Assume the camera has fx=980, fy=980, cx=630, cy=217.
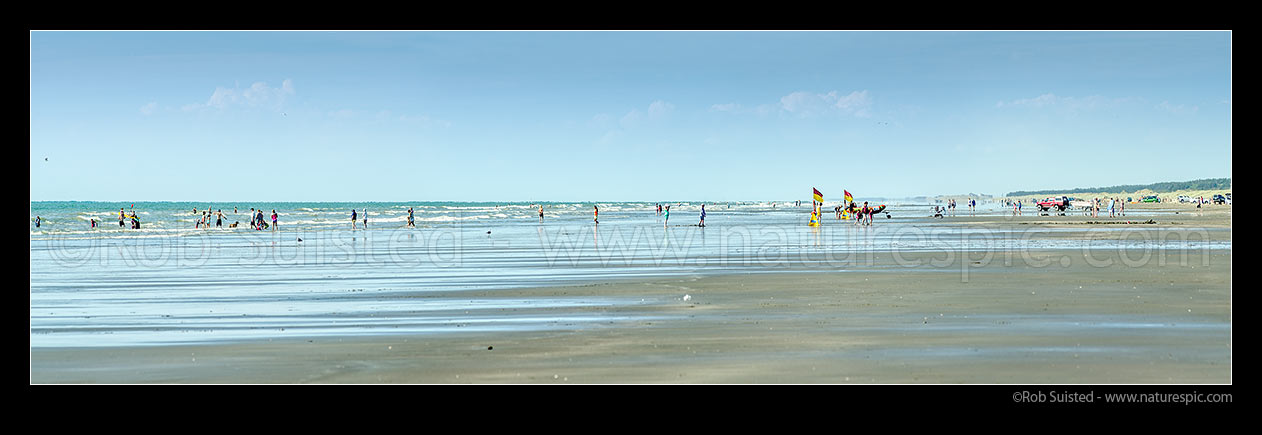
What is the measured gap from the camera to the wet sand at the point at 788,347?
9.09 metres

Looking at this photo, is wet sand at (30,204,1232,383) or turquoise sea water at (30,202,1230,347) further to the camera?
turquoise sea water at (30,202,1230,347)

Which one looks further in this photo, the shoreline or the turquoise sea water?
the turquoise sea water

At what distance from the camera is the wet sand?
358 inches

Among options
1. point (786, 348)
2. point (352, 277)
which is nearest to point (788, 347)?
point (786, 348)

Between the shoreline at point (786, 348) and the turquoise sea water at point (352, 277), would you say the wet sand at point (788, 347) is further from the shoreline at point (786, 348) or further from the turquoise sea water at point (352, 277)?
the turquoise sea water at point (352, 277)

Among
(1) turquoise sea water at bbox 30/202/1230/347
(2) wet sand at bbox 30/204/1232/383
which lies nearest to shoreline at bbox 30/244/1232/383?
(2) wet sand at bbox 30/204/1232/383

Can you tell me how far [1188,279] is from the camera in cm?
1769

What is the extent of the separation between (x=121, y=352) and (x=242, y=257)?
18.4 meters

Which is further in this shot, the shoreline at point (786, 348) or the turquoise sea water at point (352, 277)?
the turquoise sea water at point (352, 277)

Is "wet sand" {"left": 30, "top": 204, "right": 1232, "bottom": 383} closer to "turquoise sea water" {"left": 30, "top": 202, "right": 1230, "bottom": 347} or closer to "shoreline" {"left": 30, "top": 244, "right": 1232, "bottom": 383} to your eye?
"shoreline" {"left": 30, "top": 244, "right": 1232, "bottom": 383}

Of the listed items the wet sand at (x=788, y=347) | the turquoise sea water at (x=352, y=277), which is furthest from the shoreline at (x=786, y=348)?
the turquoise sea water at (x=352, y=277)
